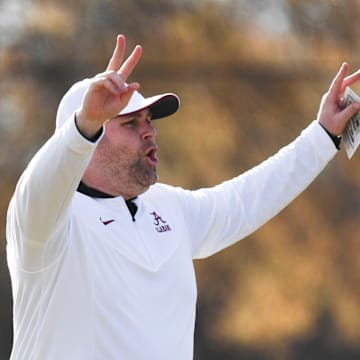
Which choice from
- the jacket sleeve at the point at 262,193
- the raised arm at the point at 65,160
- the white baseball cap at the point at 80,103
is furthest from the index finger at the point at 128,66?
the jacket sleeve at the point at 262,193

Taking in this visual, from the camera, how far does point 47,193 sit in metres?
2.48

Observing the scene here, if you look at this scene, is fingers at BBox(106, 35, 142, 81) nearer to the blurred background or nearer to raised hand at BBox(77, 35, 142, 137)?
raised hand at BBox(77, 35, 142, 137)

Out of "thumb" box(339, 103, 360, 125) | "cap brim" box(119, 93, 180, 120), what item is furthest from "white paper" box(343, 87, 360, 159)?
"cap brim" box(119, 93, 180, 120)

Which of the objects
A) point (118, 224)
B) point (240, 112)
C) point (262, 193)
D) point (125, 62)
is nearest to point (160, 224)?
point (118, 224)

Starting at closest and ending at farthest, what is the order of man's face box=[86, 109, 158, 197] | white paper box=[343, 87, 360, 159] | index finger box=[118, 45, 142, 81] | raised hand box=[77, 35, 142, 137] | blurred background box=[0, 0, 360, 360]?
1. raised hand box=[77, 35, 142, 137]
2. index finger box=[118, 45, 142, 81]
3. man's face box=[86, 109, 158, 197]
4. white paper box=[343, 87, 360, 159]
5. blurred background box=[0, 0, 360, 360]

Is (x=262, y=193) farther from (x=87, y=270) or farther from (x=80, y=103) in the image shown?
(x=87, y=270)

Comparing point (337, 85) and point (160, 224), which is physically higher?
point (337, 85)

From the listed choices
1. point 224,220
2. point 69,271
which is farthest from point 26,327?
point 224,220

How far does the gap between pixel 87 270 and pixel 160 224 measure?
0.35 m

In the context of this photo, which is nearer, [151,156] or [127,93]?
[127,93]

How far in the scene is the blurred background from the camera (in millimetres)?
6652

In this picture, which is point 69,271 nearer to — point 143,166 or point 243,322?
point 143,166

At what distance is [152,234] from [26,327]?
43 cm

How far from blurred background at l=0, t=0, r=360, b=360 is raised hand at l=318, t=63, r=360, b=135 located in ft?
11.0
